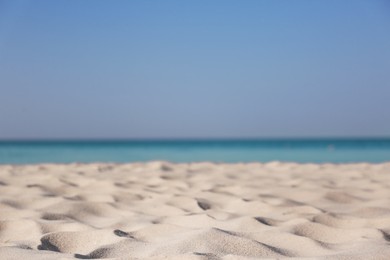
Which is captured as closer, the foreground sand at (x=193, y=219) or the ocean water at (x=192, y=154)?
the foreground sand at (x=193, y=219)

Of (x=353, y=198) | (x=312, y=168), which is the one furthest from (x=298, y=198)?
(x=312, y=168)

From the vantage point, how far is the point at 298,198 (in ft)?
9.37

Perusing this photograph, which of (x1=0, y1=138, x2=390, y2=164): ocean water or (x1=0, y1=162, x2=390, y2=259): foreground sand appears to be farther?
(x1=0, y1=138, x2=390, y2=164): ocean water

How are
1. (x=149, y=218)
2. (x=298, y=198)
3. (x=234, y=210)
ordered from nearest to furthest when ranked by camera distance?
(x=149, y=218) < (x=234, y=210) < (x=298, y=198)

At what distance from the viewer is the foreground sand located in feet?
5.14

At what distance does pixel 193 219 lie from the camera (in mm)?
2088

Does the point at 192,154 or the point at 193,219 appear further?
the point at 192,154

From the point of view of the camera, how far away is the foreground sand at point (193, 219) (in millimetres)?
1567

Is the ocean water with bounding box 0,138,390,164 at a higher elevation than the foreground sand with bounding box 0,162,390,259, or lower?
lower

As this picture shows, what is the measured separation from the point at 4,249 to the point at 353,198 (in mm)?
2035

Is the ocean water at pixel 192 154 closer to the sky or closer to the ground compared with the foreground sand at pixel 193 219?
closer to the ground

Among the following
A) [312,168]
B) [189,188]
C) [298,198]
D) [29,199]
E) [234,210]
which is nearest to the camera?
[234,210]

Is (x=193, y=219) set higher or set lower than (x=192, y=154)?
higher

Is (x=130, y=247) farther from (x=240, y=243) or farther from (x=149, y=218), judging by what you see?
(x=149, y=218)
